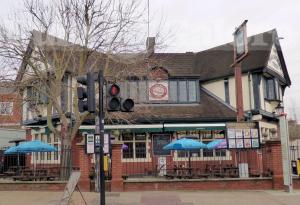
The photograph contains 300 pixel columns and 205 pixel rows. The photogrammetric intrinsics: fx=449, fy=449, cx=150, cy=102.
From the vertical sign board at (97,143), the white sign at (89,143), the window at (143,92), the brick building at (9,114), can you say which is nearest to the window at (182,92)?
the window at (143,92)

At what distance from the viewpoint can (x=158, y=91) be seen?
94.4ft

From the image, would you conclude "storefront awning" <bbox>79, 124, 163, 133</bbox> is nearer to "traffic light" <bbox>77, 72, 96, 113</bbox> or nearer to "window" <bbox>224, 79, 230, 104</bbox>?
"window" <bbox>224, 79, 230, 104</bbox>

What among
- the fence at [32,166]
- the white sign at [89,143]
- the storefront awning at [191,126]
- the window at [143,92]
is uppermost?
the window at [143,92]

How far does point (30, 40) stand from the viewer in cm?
2050

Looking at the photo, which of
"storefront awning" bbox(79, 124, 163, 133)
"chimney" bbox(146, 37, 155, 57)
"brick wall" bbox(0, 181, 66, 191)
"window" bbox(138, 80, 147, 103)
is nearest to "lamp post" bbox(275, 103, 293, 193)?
"chimney" bbox(146, 37, 155, 57)

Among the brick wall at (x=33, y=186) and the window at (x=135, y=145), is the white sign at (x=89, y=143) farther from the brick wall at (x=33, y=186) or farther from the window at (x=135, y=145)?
the window at (x=135, y=145)

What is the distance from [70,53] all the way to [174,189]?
797 cm

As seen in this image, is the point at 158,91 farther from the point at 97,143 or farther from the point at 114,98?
the point at 114,98

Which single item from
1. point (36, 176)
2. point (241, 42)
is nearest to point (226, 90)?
point (241, 42)

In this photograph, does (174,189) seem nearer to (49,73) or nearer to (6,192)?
(6,192)

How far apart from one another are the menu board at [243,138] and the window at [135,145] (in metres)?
10.2

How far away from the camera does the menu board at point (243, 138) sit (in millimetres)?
17938

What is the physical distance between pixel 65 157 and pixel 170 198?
639 centimetres

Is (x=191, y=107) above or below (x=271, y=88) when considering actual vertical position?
below
